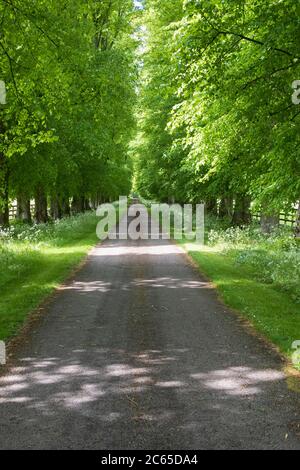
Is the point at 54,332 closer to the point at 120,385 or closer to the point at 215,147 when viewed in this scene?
the point at 120,385

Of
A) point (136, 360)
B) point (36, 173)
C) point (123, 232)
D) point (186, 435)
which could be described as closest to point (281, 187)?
point (136, 360)

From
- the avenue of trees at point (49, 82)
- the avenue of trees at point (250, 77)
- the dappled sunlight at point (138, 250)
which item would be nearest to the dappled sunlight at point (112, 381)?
the avenue of trees at point (250, 77)

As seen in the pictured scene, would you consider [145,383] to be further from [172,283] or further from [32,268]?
[32,268]

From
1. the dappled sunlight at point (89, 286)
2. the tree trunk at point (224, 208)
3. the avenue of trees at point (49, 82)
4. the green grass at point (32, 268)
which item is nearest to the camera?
the green grass at point (32, 268)

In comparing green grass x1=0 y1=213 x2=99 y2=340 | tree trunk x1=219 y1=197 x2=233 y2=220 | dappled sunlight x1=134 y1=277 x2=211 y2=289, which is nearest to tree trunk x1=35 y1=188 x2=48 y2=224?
green grass x1=0 y1=213 x2=99 y2=340

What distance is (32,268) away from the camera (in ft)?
57.4

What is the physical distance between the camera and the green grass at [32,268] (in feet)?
37.8

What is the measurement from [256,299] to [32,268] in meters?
8.93

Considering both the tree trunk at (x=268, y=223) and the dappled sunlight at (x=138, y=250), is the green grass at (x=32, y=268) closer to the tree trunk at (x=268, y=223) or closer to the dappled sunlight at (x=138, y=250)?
the dappled sunlight at (x=138, y=250)

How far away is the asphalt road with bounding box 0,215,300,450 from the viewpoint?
5.61m

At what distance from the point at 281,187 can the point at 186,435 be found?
28.3 feet

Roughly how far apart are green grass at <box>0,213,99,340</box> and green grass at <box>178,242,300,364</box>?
5306 mm

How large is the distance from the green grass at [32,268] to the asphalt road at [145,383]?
728 millimetres

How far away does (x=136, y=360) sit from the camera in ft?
27.0
